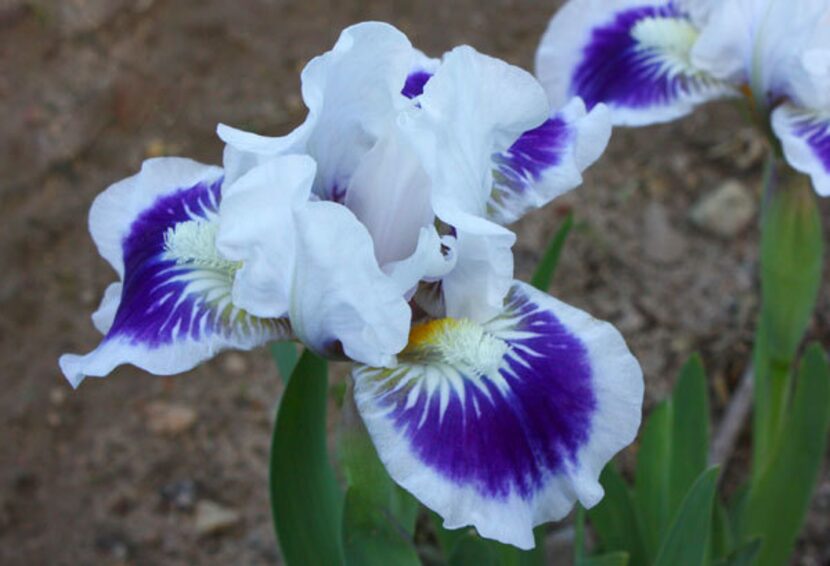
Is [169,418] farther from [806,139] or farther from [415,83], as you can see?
[806,139]

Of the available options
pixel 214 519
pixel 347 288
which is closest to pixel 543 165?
pixel 347 288

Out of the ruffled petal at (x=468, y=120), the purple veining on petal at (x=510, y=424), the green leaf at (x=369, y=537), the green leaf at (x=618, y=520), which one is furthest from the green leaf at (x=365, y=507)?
the green leaf at (x=618, y=520)

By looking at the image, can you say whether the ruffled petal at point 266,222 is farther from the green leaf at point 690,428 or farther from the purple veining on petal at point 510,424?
the green leaf at point 690,428

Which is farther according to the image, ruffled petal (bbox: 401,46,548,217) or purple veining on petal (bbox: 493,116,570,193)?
purple veining on petal (bbox: 493,116,570,193)

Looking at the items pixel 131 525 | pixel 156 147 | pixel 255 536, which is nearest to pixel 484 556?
pixel 255 536

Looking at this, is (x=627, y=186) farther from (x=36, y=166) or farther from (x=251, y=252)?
(x=251, y=252)

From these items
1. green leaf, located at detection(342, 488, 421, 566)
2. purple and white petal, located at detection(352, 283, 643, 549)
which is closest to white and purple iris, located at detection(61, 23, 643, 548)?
purple and white petal, located at detection(352, 283, 643, 549)

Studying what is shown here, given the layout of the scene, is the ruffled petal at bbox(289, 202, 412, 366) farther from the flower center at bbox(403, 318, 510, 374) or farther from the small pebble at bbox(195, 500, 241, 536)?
the small pebble at bbox(195, 500, 241, 536)
